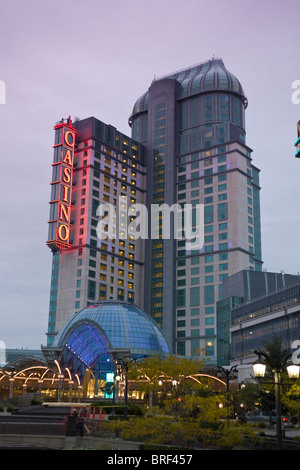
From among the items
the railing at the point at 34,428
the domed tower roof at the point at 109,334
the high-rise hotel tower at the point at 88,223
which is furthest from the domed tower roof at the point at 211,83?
the railing at the point at 34,428

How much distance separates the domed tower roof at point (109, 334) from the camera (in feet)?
319

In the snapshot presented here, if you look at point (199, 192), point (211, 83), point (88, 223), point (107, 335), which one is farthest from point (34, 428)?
point (211, 83)

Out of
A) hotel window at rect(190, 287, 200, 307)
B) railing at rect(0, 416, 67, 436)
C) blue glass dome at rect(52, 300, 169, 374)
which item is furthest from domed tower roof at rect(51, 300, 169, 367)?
hotel window at rect(190, 287, 200, 307)

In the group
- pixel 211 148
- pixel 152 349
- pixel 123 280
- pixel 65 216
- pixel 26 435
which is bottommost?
pixel 26 435

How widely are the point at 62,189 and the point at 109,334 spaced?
6368 centimetres

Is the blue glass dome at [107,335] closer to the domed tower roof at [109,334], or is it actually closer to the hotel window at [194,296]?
the domed tower roof at [109,334]

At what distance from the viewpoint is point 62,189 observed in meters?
155
